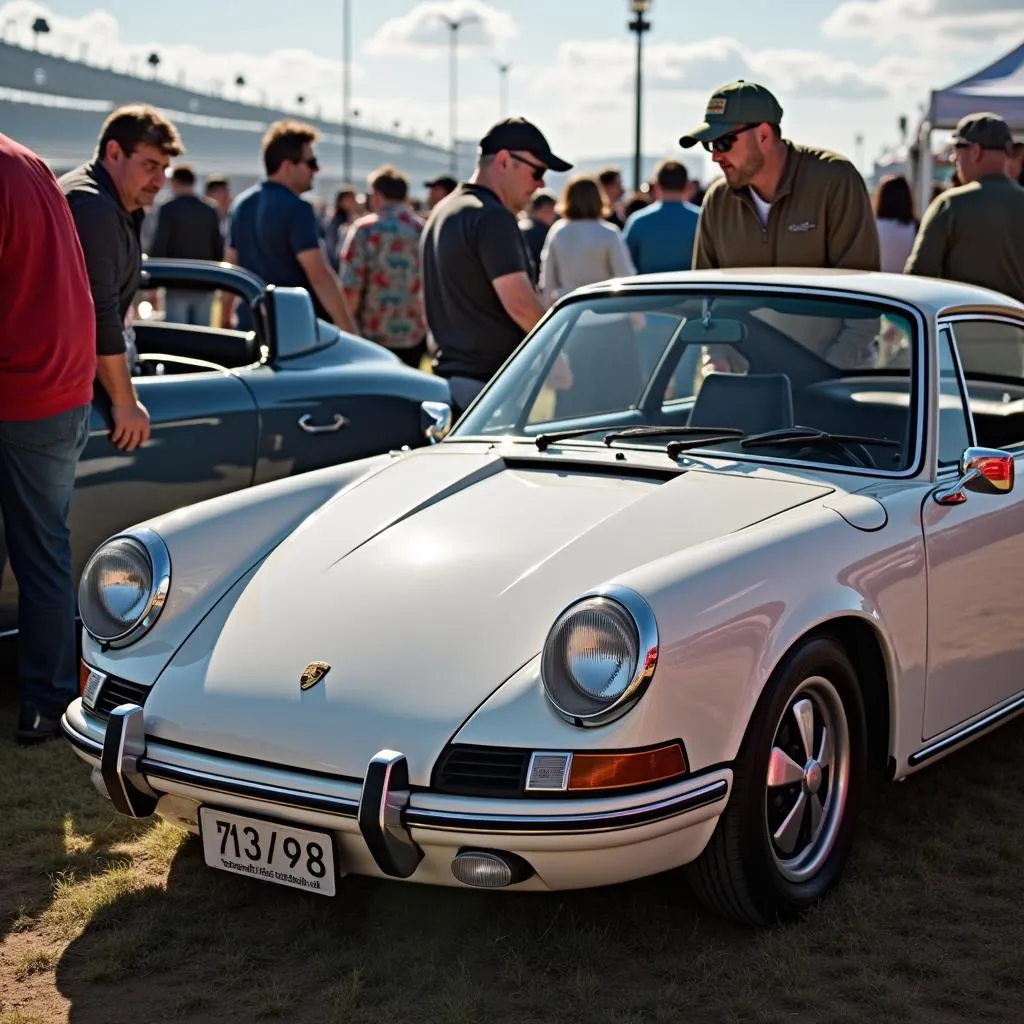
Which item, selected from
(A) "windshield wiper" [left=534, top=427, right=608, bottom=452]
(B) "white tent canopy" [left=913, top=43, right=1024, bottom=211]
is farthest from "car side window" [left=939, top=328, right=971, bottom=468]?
(B) "white tent canopy" [left=913, top=43, right=1024, bottom=211]

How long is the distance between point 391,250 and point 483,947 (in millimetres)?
6356

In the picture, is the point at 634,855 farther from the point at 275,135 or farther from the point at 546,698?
the point at 275,135

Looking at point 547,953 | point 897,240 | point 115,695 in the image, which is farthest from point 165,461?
point 897,240

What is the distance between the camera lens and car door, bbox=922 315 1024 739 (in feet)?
12.5

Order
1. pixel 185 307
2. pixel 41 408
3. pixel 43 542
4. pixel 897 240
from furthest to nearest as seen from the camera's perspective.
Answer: pixel 897 240 → pixel 185 307 → pixel 43 542 → pixel 41 408

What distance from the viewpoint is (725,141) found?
5676 millimetres

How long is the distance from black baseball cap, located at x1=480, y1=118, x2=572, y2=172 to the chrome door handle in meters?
1.25

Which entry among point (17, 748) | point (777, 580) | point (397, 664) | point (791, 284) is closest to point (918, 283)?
point (791, 284)

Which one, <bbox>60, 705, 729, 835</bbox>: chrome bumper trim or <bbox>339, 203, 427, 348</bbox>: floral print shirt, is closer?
<bbox>60, 705, 729, 835</bbox>: chrome bumper trim

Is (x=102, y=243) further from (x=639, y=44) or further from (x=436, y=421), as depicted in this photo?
(x=639, y=44)

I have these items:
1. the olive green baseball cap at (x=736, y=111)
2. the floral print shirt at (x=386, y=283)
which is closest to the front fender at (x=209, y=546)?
the olive green baseball cap at (x=736, y=111)

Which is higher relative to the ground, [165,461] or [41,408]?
[41,408]

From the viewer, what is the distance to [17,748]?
4.70 meters

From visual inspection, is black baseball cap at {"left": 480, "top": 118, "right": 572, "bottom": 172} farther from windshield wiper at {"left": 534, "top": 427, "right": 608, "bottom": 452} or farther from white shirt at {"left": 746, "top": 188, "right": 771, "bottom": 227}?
windshield wiper at {"left": 534, "top": 427, "right": 608, "bottom": 452}
